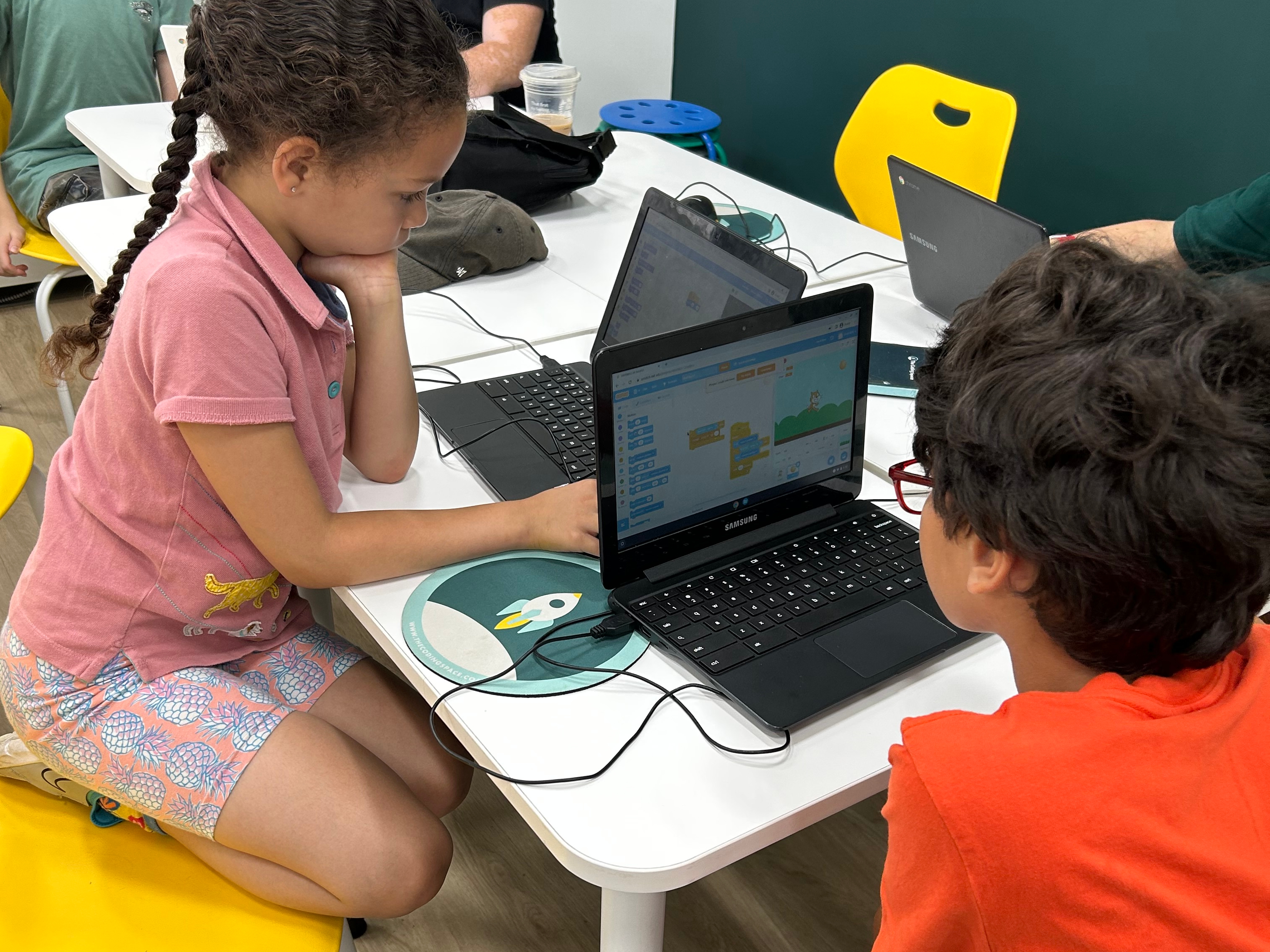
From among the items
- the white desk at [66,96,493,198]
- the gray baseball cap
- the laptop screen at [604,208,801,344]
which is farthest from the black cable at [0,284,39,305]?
the laptop screen at [604,208,801,344]

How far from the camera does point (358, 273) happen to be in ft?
3.84

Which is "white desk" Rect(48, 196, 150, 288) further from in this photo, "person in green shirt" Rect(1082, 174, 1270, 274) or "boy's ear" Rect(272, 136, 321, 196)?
"person in green shirt" Rect(1082, 174, 1270, 274)

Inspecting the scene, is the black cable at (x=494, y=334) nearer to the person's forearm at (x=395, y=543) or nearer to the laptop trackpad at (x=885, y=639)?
the person's forearm at (x=395, y=543)

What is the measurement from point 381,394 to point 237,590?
0.25 meters

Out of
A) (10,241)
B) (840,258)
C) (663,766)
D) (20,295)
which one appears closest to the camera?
(663,766)

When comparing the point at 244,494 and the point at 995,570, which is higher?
the point at 995,570

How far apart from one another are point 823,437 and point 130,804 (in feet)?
2.47

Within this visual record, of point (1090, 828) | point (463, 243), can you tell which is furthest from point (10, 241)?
point (1090, 828)

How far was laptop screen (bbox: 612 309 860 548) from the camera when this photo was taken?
0.96 meters

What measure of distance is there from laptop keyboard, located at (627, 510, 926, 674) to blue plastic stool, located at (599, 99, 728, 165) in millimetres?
2079

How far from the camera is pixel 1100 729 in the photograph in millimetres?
653

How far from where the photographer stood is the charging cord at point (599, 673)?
0.83 meters

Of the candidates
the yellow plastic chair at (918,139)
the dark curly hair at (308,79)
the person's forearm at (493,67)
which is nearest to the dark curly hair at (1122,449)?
→ the dark curly hair at (308,79)

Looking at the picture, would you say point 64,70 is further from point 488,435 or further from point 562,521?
point 562,521
